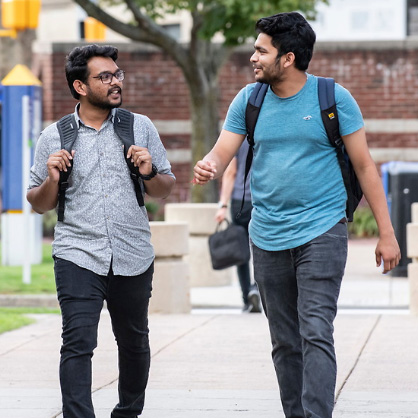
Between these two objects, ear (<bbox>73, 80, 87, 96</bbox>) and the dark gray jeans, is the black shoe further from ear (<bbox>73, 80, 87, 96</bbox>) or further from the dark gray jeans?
ear (<bbox>73, 80, 87, 96</bbox>)

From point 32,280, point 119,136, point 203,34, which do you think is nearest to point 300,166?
point 119,136

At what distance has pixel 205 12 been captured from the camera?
17.0m

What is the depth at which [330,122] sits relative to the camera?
4836mm

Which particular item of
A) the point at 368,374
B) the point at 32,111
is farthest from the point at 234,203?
the point at 32,111

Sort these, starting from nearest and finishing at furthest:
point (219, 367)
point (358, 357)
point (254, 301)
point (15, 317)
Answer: point (219, 367) → point (358, 357) → point (15, 317) → point (254, 301)

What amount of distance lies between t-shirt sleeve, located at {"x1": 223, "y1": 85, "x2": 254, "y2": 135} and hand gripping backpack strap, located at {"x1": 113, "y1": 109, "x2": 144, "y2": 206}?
0.44 metres

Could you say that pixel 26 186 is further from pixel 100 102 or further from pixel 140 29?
pixel 100 102

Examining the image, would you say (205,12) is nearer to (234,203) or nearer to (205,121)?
(205,121)

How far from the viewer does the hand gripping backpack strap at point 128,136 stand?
4984 millimetres

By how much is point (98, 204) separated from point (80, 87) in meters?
0.53

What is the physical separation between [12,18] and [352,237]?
28.3 feet

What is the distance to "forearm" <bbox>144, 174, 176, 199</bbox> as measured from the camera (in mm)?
4992

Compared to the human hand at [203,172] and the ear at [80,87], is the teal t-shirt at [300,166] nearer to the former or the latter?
the human hand at [203,172]

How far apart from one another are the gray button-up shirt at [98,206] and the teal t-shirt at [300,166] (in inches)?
23.9
